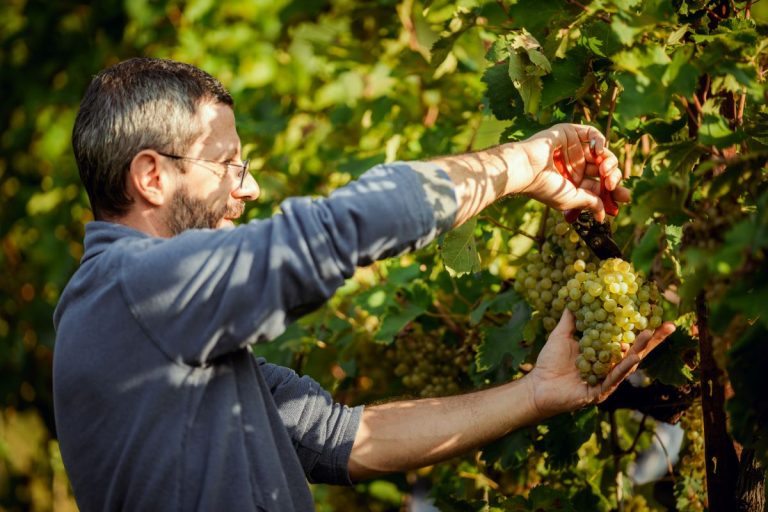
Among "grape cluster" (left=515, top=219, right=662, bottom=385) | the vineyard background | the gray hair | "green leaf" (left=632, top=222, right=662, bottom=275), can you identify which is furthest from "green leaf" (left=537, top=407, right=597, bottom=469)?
the gray hair

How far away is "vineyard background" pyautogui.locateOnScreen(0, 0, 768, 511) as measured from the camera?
1.34 metres

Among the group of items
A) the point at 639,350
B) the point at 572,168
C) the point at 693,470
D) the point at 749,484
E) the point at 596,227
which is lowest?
the point at 693,470

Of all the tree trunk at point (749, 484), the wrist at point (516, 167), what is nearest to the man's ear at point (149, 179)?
the wrist at point (516, 167)

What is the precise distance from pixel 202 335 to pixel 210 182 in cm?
39

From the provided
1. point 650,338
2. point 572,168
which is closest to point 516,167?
point 572,168

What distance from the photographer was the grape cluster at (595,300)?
1.58 m

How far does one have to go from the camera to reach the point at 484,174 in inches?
60.7

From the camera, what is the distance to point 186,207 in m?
1.71

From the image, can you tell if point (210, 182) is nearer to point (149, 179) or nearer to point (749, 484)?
point (149, 179)

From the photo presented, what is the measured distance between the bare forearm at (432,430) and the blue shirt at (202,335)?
0.85ft

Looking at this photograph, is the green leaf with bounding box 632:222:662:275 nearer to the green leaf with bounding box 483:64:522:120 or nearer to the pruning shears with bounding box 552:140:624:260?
the pruning shears with bounding box 552:140:624:260

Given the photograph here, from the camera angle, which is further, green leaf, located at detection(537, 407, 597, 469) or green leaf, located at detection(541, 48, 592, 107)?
green leaf, located at detection(537, 407, 597, 469)

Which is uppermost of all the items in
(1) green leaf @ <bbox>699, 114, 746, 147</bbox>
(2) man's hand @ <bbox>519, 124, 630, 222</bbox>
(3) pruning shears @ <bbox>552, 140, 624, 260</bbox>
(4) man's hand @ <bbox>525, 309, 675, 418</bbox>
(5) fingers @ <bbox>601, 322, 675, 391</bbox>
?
(1) green leaf @ <bbox>699, 114, 746, 147</bbox>

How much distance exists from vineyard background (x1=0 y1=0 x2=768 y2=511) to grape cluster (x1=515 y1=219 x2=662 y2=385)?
7 centimetres
